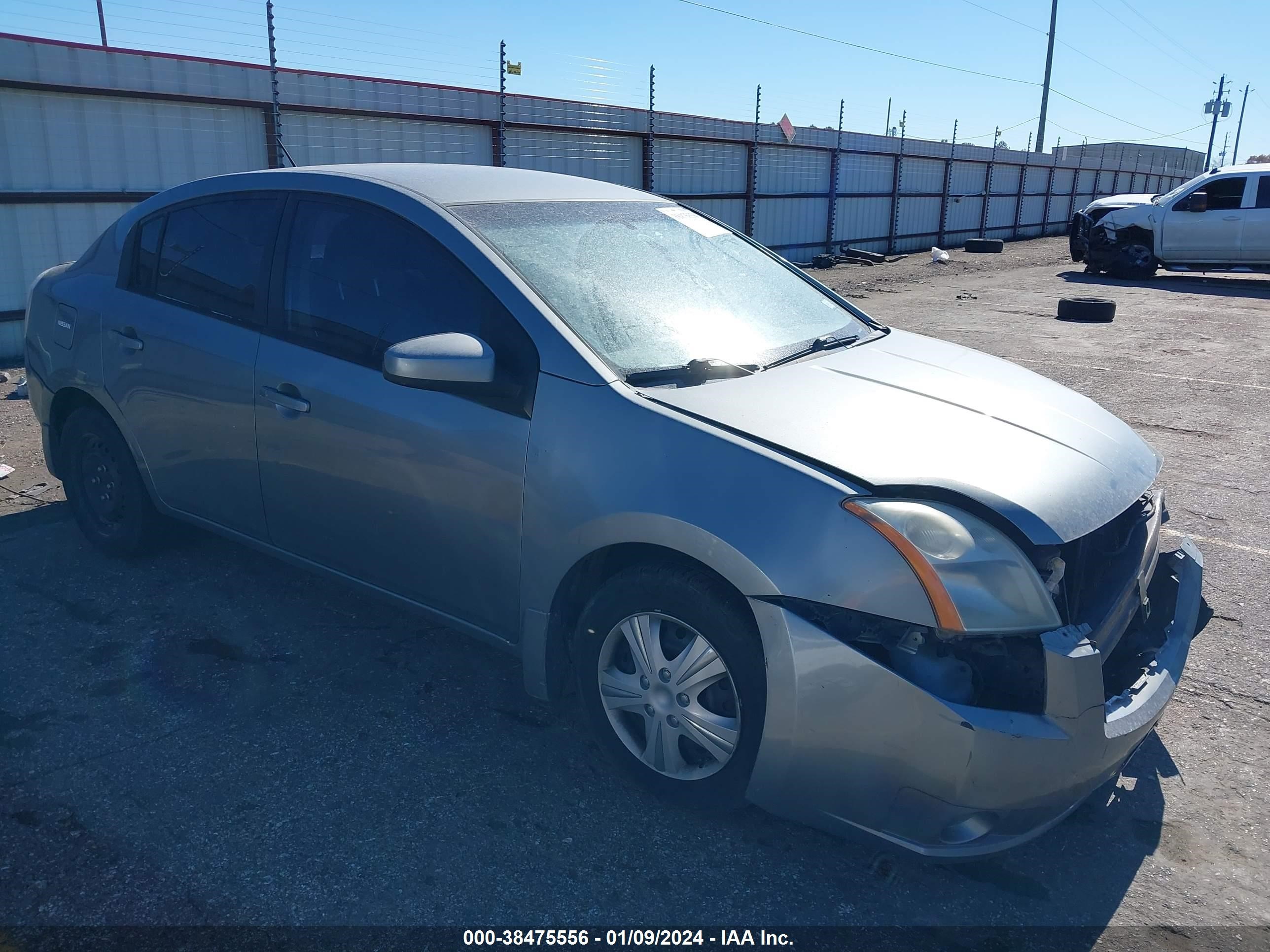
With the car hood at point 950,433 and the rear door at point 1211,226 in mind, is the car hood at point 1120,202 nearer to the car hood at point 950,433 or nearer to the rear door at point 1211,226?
the rear door at point 1211,226

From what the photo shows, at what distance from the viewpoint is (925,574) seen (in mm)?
2234

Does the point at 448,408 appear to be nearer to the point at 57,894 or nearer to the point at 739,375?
the point at 739,375

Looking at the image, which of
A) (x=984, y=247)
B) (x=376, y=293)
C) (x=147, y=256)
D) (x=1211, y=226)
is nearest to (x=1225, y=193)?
(x=1211, y=226)

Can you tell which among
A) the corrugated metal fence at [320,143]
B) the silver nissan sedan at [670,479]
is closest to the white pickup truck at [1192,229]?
the corrugated metal fence at [320,143]

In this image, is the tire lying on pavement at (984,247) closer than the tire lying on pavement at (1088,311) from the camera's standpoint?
No

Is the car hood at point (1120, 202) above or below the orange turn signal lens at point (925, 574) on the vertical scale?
above

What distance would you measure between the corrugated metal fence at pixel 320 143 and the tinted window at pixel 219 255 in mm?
6452

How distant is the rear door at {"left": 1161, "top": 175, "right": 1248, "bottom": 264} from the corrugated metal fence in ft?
23.1

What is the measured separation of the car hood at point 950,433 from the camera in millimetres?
2404

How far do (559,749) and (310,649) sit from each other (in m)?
1.18

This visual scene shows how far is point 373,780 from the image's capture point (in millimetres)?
2879

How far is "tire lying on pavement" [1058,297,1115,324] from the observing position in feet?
41.3

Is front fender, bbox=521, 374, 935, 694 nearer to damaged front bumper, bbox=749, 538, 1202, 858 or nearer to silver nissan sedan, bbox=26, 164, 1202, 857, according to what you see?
silver nissan sedan, bbox=26, 164, 1202, 857

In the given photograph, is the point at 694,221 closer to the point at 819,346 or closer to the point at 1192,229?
the point at 819,346
